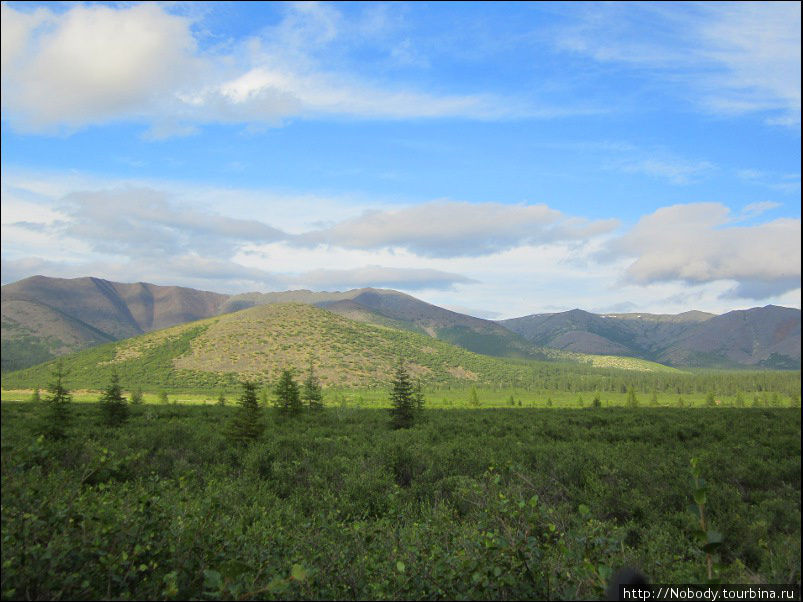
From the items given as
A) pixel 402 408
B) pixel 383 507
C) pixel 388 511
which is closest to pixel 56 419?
pixel 383 507

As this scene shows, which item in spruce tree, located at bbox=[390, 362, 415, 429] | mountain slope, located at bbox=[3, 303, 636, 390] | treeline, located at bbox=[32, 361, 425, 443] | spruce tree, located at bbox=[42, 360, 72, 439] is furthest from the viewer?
mountain slope, located at bbox=[3, 303, 636, 390]

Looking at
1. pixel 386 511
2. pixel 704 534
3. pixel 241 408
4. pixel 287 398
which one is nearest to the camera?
pixel 704 534

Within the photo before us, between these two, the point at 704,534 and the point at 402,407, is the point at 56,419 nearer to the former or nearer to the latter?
the point at 402,407

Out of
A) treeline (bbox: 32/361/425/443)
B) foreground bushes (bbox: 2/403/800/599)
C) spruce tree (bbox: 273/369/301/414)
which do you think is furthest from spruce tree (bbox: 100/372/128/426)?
spruce tree (bbox: 273/369/301/414)

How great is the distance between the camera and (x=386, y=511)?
10.9m

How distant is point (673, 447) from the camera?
61.4ft

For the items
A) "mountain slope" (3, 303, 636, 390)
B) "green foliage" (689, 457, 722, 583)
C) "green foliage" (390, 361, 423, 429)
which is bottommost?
"mountain slope" (3, 303, 636, 390)

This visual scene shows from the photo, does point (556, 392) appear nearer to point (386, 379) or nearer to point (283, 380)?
point (386, 379)

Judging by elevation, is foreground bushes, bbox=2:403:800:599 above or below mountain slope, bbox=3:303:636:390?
above

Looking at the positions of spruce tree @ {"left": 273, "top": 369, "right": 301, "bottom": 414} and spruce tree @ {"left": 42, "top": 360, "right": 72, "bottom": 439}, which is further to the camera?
spruce tree @ {"left": 273, "top": 369, "right": 301, "bottom": 414}

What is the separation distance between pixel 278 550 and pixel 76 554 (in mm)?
2101

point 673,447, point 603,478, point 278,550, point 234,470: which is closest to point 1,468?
point 278,550

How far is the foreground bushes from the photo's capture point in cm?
362

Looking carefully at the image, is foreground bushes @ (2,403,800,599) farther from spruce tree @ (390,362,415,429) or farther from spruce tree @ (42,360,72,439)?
spruce tree @ (390,362,415,429)
